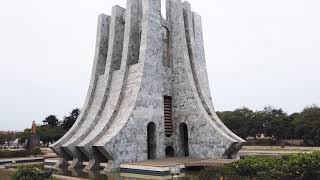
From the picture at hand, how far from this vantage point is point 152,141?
18906 mm

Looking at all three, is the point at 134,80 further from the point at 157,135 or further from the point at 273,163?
the point at 273,163

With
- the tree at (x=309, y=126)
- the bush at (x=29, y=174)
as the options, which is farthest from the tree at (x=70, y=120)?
the bush at (x=29, y=174)

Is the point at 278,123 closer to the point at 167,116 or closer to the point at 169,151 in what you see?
the point at 169,151

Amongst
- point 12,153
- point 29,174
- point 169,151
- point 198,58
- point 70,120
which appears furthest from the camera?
point 70,120

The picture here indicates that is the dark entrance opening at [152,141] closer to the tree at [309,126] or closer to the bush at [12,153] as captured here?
the bush at [12,153]

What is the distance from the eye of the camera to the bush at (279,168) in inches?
349

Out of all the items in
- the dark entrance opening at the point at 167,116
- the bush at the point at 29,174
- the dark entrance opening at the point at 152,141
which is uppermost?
the dark entrance opening at the point at 167,116

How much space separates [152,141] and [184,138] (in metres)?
2.61

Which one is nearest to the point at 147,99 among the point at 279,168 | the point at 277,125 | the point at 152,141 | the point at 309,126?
the point at 152,141

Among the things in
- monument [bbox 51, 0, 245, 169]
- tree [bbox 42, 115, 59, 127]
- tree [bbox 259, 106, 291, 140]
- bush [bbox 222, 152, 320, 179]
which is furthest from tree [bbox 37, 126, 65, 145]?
bush [bbox 222, 152, 320, 179]

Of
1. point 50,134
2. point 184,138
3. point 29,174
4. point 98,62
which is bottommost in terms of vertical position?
point 29,174

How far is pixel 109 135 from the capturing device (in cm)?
1652

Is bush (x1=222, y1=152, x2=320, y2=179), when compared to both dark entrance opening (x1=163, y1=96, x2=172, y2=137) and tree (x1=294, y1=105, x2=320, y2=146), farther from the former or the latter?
tree (x1=294, y1=105, x2=320, y2=146)

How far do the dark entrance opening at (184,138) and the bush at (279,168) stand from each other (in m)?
10.1
